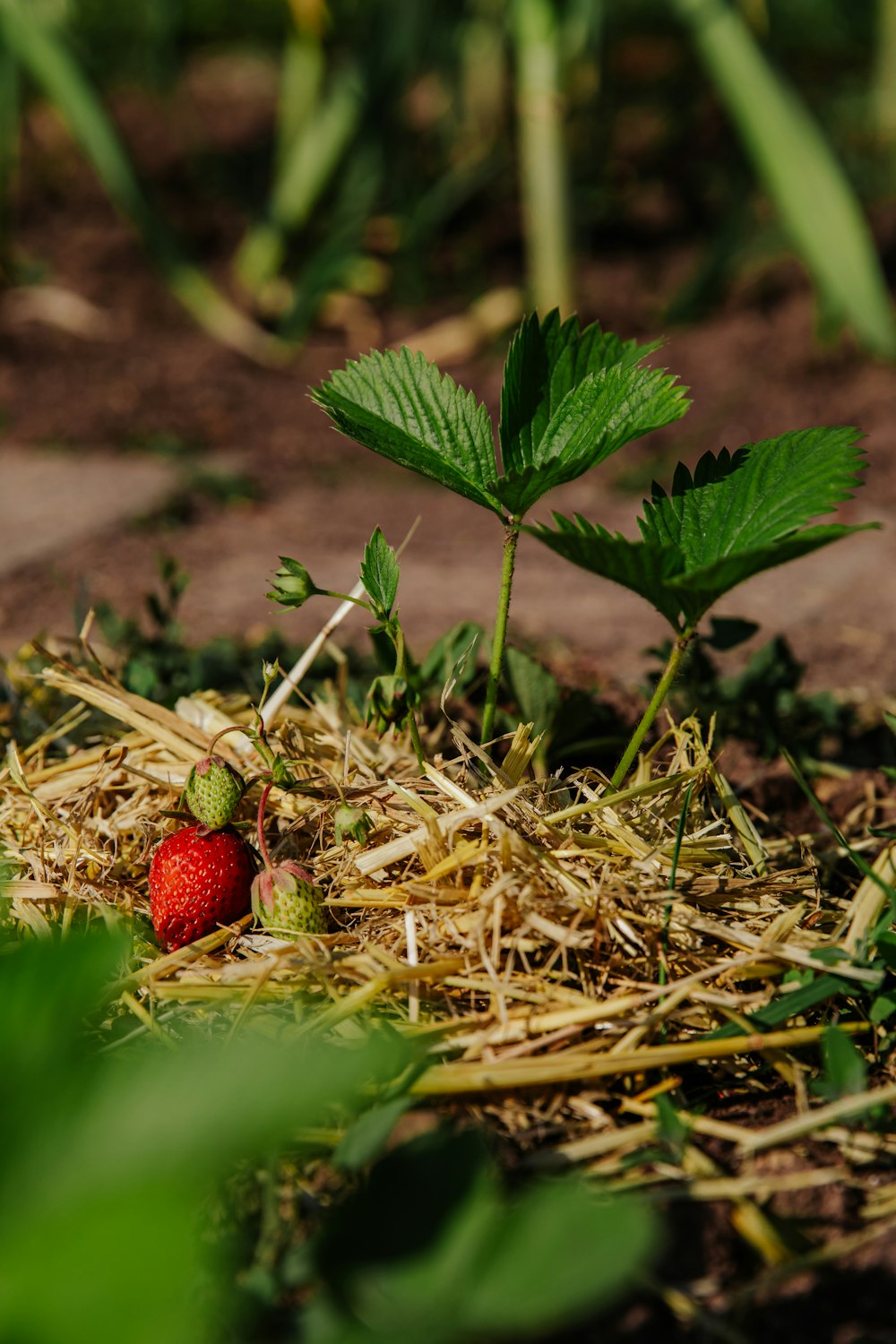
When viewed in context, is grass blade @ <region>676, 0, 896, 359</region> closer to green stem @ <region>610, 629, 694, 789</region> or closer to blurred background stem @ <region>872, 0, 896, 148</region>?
blurred background stem @ <region>872, 0, 896, 148</region>

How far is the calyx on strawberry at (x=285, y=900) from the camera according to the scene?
1066 millimetres

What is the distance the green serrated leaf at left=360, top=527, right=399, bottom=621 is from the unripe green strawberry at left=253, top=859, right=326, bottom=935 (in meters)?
0.23

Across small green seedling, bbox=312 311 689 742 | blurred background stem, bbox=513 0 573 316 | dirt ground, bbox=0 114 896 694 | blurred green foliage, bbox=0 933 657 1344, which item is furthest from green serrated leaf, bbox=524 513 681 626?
blurred background stem, bbox=513 0 573 316

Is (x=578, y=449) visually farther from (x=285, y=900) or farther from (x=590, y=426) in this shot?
(x=285, y=900)

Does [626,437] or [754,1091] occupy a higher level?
[626,437]

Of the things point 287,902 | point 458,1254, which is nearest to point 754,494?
point 287,902

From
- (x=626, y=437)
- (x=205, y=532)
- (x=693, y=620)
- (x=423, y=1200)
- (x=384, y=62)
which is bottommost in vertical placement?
(x=205, y=532)

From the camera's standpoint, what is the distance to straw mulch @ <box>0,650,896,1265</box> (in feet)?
3.11

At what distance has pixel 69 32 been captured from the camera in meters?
3.97

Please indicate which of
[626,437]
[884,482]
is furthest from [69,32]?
[626,437]

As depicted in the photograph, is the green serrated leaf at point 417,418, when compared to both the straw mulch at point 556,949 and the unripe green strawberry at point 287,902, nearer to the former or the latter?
the straw mulch at point 556,949

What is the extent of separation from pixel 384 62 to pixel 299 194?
52cm

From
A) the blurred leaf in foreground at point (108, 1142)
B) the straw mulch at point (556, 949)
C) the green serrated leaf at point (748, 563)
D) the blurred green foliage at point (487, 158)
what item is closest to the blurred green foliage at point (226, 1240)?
the blurred leaf in foreground at point (108, 1142)

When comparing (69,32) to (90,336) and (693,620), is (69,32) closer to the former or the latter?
(90,336)
